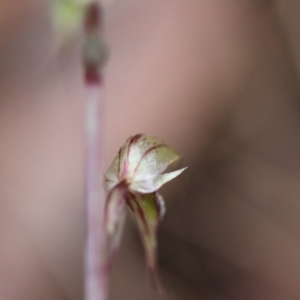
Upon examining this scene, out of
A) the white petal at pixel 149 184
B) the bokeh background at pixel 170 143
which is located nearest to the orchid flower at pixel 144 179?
the white petal at pixel 149 184

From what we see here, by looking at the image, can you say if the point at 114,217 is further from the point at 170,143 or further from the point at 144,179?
the point at 170,143

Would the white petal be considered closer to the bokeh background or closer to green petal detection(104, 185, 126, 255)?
green petal detection(104, 185, 126, 255)

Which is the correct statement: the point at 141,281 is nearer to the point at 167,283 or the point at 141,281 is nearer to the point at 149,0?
the point at 167,283

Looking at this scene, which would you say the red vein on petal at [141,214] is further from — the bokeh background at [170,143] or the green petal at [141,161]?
the bokeh background at [170,143]

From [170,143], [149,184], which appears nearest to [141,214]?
[149,184]

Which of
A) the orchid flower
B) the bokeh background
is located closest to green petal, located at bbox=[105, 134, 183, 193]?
the orchid flower

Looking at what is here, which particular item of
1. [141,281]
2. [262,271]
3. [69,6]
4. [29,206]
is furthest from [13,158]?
[69,6]
